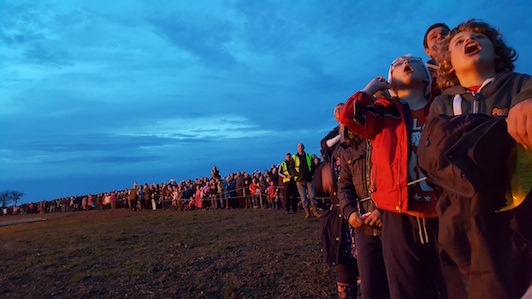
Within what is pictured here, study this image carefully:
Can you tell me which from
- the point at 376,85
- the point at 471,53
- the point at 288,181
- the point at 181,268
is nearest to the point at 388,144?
the point at 376,85

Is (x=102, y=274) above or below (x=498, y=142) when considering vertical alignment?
below

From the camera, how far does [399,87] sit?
2576 millimetres

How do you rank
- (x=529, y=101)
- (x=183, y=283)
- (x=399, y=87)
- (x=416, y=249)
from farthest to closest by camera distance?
(x=183, y=283), (x=399, y=87), (x=416, y=249), (x=529, y=101)

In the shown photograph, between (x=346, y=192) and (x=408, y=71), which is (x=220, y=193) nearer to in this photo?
(x=346, y=192)

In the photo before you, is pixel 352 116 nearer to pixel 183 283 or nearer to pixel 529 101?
pixel 529 101

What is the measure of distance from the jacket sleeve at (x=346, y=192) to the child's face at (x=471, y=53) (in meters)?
1.58

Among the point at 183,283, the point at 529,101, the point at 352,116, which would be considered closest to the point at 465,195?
the point at 529,101

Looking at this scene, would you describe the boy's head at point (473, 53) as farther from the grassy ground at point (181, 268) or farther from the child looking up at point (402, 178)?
the grassy ground at point (181, 268)

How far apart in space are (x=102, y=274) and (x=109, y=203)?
1357 inches

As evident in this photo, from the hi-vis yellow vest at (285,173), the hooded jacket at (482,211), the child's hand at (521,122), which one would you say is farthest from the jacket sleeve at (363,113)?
the hi-vis yellow vest at (285,173)

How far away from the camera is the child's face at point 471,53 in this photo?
1726 mm

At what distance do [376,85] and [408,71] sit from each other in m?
0.23

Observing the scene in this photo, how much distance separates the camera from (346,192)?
325 cm

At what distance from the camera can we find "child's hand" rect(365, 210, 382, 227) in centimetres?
284
